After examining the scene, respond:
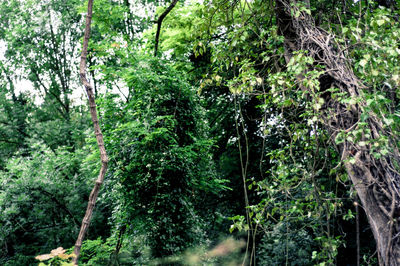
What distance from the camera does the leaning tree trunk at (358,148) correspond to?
4.91 feet

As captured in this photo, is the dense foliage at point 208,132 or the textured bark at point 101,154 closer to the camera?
the textured bark at point 101,154

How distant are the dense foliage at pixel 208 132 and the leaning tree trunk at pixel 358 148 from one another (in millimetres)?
11

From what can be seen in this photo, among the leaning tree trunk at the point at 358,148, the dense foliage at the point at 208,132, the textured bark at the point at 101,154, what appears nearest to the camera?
the textured bark at the point at 101,154

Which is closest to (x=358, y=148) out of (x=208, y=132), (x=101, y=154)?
(x=101, y=154)

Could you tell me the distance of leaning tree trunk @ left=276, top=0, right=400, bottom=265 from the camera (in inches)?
58.9

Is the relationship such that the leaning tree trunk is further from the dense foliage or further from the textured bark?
the textured bark

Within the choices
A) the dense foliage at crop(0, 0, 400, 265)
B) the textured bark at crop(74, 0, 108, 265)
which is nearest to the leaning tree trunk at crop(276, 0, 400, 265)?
the dense foliage at crop(0, 0, 400, 265)

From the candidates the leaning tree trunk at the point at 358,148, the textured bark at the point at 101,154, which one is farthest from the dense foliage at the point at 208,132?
the textured bark at the point at 101,154

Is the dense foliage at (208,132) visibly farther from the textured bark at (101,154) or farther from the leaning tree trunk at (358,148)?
the textured bark at (101,154)

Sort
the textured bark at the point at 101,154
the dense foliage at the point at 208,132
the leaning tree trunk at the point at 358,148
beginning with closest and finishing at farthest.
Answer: the textured bark at the point at 101,154, the leaning tree trunk at the point at 358,148, the dense foliage at the point at 208,132

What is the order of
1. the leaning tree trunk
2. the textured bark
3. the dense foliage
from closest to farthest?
the textured bark, the leaning tree trunk, the dense foliage

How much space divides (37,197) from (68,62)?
6.63 metres

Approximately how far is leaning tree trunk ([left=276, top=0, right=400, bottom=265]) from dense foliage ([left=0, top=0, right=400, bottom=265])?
11 millimetres

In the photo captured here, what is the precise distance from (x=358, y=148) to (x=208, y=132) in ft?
13.5
